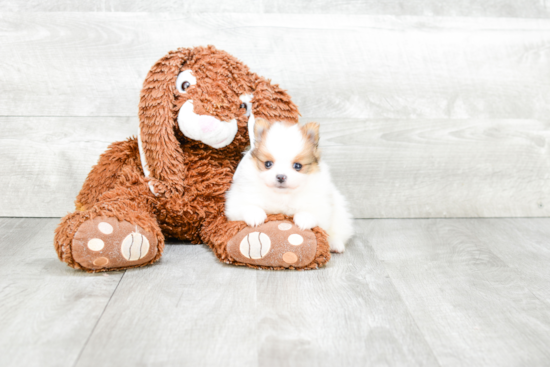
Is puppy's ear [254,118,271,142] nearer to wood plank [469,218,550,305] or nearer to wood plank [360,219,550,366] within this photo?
wood plank [360,219,550,366]

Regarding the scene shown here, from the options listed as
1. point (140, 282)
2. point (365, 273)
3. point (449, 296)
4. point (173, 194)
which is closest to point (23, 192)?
point (173, 194)

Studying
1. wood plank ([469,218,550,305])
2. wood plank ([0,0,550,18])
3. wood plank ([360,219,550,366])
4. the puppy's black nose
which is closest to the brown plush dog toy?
the puppy's black nose

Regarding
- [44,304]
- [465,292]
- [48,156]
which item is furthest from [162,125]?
[465,292]

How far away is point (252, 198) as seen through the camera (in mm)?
1214

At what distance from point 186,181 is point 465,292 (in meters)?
0.71

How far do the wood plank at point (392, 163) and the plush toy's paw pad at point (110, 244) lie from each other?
554 millimetres

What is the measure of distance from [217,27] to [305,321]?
3.28 feet

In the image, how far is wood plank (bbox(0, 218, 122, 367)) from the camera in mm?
807

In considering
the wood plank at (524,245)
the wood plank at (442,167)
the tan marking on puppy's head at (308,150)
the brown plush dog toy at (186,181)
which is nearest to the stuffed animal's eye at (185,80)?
the brown plush dog toy at (186,181)

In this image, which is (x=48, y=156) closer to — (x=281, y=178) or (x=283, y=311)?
(x=281, y=178)

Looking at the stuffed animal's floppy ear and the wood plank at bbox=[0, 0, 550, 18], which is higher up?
the wood plank at bbox=[0, 0, 550, 18]

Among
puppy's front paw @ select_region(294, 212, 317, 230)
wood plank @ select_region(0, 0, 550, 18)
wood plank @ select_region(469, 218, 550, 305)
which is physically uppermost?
wood plank @ select_region(0, 0, 550, 18)

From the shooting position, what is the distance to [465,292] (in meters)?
1.08

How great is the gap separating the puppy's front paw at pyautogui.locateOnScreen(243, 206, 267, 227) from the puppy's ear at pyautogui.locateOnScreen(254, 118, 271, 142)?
0.55ft
